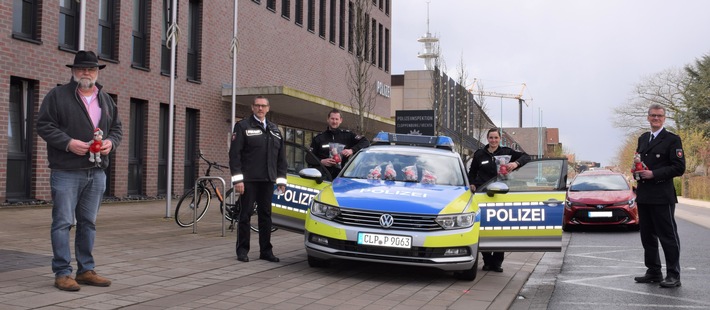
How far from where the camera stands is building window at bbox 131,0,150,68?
774 inches

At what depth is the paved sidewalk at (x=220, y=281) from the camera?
227 inches

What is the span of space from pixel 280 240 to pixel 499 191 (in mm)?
4168

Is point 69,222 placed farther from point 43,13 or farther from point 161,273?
point 43,13

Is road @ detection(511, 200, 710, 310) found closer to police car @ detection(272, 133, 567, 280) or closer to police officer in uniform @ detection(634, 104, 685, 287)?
police officer in uniform @ detection(634, 104, 685, 287)

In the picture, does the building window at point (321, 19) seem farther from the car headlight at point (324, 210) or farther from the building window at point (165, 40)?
the car headlight at point (324, 210)

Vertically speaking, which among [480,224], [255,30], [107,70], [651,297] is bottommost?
[651,297]

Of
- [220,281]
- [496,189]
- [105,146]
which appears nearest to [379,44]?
[496,189]

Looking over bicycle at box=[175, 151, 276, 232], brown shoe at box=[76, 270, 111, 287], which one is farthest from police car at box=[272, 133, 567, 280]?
bicycle at box=[175, 151, 276, 232]

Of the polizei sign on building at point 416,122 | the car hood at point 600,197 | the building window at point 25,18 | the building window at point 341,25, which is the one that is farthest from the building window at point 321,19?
the car hood at point 600,197

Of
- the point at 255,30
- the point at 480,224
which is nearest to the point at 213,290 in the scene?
the point at 480,224

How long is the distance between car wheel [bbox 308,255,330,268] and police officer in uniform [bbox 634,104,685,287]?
11.3 feet

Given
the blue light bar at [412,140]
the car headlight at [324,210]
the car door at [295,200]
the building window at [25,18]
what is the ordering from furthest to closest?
the building window at [25,18] → the blue light bar at [412,140] → the car door at [295,200] → the car headlight at [324,210]

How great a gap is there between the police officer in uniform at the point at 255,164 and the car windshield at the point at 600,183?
10057 millimetres

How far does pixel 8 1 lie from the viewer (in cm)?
1502
